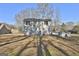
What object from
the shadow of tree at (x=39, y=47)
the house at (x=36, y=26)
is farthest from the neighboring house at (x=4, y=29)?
the shadow of tree at (x=39, y=47)

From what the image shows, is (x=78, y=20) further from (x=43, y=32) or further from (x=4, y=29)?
(x=4, y=29)

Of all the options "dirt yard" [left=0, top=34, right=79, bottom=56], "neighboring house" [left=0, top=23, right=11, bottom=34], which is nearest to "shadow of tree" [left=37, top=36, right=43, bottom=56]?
"dirt yard" [left=0, top=34, right=79, bottom=56]

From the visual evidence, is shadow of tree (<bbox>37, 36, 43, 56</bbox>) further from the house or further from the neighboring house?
the neighboring house

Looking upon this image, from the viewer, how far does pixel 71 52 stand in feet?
4.37

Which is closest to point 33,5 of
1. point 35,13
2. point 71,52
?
point 35,13

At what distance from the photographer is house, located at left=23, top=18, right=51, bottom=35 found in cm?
136

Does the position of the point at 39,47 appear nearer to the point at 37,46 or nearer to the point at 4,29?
the point at 37,46

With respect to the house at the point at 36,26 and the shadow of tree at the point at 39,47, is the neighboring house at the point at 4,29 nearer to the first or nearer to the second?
the house at the point at 36,26

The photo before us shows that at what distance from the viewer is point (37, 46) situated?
1.34m

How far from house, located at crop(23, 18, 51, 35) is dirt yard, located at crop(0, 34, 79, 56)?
0.04 metres

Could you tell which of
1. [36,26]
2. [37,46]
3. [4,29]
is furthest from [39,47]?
[4,29]

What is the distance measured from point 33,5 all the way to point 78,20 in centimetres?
38

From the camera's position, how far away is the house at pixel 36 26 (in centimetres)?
136

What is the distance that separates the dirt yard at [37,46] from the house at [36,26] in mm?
42
